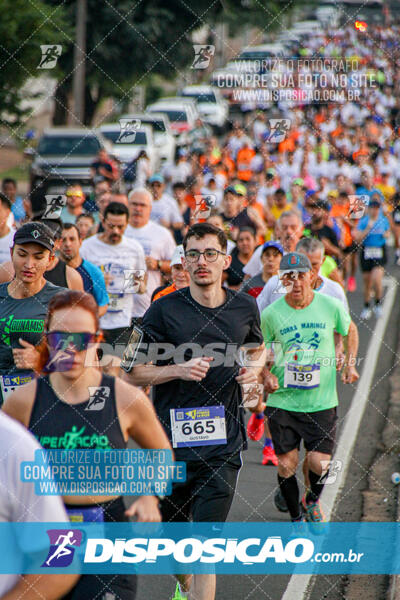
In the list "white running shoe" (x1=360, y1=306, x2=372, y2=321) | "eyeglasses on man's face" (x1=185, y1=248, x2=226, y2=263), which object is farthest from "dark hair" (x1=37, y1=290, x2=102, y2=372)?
"white running shoe" (x1=360, y1=306, x2=372, y2=321)

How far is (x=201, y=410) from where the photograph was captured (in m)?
5.99

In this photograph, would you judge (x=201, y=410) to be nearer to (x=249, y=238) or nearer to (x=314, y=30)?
(x=249, y=238)

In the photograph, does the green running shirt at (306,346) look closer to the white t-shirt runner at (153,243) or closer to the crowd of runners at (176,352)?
the crowd of runners at (176,352)

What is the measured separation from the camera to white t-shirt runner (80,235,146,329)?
33.4 feet

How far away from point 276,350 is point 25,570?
461 centimetres

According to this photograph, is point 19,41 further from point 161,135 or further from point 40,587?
point 40,587

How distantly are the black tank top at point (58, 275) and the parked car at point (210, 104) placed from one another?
35750mm

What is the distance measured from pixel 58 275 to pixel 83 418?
373 centimetres

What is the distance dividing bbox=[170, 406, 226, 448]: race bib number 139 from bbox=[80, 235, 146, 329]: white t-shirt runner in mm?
4160

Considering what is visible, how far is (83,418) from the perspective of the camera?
4438mm

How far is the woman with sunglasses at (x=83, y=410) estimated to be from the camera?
4355mm

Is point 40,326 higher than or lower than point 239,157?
lower

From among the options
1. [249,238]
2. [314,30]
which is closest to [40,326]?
[249,238]

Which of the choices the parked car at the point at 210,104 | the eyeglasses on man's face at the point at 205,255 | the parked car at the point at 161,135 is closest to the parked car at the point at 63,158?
the parked car at the point at 161,135
